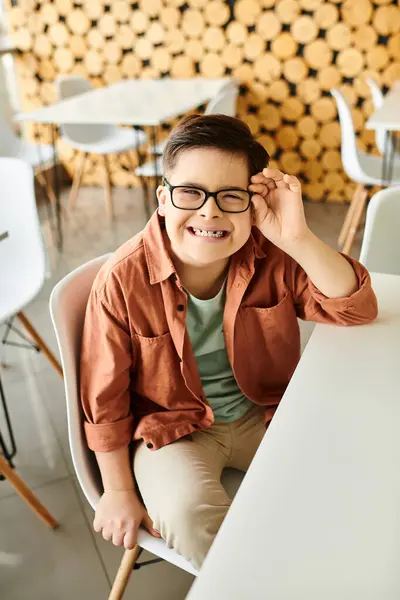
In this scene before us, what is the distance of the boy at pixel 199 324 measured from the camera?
92cm

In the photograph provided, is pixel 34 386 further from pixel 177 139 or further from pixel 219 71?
pixel 219 71

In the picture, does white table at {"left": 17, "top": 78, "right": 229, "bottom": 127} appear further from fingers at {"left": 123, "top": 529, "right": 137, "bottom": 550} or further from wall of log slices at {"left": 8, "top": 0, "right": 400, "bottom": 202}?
fingers at {"left": 123, "top": 529, "right": 137, "bottom": 550}

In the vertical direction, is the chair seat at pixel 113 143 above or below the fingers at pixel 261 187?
below

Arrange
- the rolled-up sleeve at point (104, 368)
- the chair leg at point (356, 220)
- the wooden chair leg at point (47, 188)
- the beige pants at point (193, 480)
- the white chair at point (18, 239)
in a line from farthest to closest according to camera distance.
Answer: the wooden chair leg at point (47, 188)
the chair leg at point (356, 220)
the white chair at point (18, 239)
the rolled-up sleeve at point (104, 368)
the beige pants at point (193, 480)

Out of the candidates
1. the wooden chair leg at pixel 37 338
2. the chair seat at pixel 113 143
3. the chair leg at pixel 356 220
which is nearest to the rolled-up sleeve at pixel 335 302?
the wooden chair leg at pixel 37 338

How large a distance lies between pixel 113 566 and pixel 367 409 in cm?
89

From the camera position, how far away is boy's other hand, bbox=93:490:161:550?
36.2 inches

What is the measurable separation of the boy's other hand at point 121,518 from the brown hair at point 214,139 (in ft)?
1.88

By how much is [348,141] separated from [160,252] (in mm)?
2013

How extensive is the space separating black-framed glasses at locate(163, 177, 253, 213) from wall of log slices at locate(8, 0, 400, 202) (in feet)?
9.62

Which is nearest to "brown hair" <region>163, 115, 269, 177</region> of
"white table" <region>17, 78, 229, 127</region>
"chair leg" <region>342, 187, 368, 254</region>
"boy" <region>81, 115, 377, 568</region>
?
"boy" <region>81, 115, 377, 568</region>

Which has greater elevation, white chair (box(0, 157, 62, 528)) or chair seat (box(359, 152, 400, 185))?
white chair (box(0, 157, 62, 528))

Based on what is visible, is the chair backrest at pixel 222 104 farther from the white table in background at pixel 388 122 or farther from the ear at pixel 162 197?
the ear at pixel 162 197

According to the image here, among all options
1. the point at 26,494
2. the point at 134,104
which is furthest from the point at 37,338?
the point at 134,104
